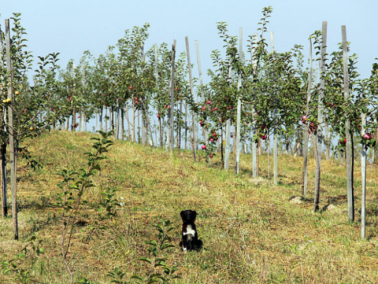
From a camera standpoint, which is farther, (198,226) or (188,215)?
(198,226)

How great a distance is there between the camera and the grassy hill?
26.3 feet

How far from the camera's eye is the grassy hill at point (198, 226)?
8031mm

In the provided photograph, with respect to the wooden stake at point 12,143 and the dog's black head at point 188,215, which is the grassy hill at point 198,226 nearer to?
the wooden stake at point 12,143

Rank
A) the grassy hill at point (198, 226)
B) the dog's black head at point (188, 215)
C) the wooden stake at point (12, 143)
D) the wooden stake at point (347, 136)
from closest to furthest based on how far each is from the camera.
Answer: the grassy hill at point (198, 226) → the dog's black head at point (188, 215) → the wooden stake at point (12, 143) → the wooden stake at point (347, 136)

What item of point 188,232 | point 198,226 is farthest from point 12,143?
point 198,226

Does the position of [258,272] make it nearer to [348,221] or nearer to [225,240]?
[225,240]

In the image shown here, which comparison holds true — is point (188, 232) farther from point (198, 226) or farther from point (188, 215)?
point (198, 226)

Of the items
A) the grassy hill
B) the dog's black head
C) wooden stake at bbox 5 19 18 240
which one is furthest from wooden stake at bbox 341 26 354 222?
wooden stake at bbox 5 19 18 240

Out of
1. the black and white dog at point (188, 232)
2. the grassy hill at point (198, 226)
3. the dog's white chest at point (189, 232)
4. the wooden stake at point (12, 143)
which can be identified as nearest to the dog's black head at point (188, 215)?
the black and white dog at point (188, 232)

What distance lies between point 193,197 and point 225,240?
4987 millimetres

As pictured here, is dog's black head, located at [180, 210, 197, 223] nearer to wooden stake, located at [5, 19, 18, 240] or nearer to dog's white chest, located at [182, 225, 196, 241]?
dog's white chest, located at [182, 225, 196, 241]

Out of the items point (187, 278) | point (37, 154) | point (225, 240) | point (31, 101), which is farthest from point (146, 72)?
point (187, 278)

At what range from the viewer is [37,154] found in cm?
1919

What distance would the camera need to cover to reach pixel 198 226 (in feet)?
36.6
